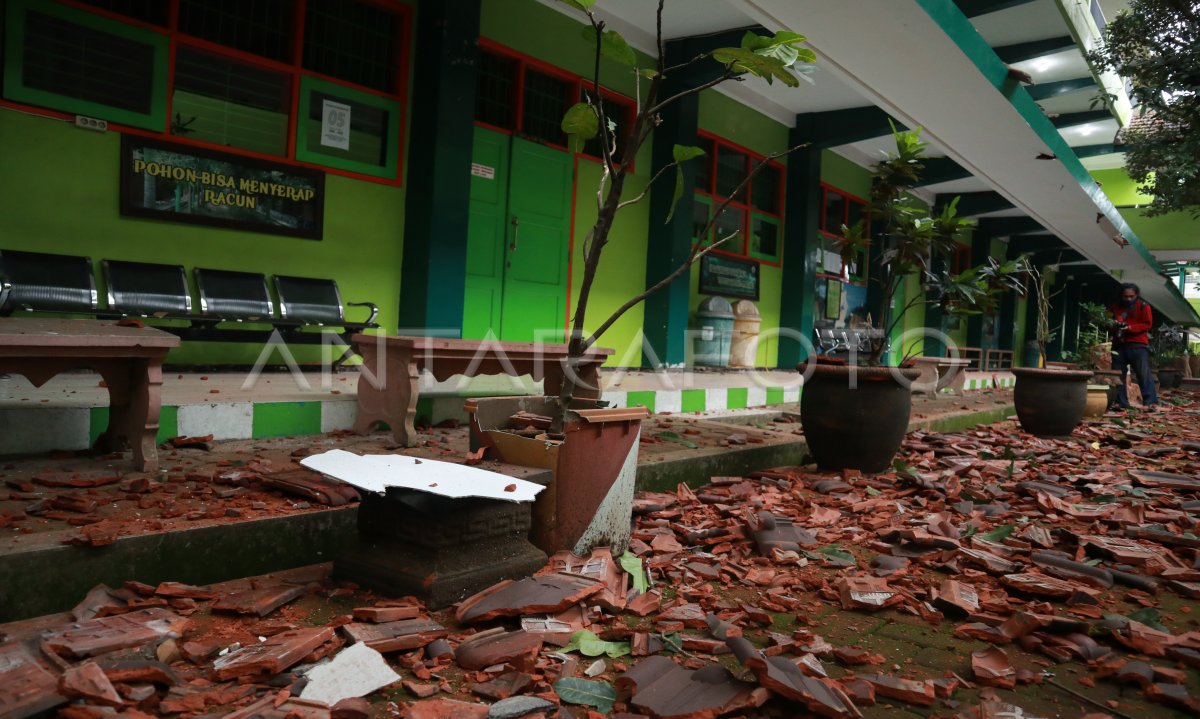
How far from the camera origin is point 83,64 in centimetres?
494

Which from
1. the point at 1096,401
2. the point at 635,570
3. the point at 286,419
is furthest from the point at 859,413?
the point at 1096,401

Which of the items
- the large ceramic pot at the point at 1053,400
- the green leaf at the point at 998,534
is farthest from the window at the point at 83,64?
the large ceramic pot at the point at 1053,400

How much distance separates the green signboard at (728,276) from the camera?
33.3 ft

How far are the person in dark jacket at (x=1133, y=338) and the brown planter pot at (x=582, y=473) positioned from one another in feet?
30.4

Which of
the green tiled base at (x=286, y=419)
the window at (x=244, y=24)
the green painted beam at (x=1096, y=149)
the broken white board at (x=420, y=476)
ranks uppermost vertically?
the green painted beam at (x=1096, y=149)

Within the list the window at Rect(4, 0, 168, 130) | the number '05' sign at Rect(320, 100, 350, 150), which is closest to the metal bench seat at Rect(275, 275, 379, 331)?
the number '05' sign at Rect(320, 100, 350, 150)

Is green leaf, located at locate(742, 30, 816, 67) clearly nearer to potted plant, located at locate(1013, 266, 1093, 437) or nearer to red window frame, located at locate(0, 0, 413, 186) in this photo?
red window frame, located at locate(0, 0, 413, 186)

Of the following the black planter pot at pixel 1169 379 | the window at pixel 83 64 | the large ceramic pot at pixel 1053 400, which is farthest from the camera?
the black planter pot at pixel 1169 379

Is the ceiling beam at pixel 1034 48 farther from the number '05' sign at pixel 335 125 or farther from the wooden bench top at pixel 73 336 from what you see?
the wooden bench top at pixel 73 336

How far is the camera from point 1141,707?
4.99ft

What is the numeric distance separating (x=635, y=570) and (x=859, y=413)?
2.17m

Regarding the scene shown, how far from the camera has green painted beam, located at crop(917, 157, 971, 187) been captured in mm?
12648

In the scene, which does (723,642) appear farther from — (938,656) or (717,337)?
(717,337)

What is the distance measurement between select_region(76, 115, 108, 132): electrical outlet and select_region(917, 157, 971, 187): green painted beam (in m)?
12.2
